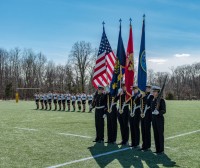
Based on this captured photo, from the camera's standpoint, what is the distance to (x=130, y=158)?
26.7 feet

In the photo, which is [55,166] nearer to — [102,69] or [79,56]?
[102,69]

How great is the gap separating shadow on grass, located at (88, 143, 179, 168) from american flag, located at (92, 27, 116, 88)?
9.20ft

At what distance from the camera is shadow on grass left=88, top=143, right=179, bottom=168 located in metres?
7.48

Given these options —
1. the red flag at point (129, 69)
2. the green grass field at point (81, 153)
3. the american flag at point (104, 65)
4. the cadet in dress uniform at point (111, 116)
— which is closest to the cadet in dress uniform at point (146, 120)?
the green grass field at point (81, 153)

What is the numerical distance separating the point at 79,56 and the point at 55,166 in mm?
65045

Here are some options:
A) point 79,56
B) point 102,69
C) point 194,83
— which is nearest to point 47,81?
point 79,56

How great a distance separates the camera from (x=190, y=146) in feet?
32.2

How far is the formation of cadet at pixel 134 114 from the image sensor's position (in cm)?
884

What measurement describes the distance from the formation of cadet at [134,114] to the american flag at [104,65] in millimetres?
454

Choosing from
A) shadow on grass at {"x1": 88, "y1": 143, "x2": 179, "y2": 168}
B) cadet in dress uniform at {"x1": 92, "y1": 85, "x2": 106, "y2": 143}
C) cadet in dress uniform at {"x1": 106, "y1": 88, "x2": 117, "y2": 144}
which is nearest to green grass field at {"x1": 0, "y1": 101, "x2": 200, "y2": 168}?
shadow on grass at {"x1": 88, "y1": 143, "x2": 179, "y2": 168}

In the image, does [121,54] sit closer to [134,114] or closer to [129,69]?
[129,69]

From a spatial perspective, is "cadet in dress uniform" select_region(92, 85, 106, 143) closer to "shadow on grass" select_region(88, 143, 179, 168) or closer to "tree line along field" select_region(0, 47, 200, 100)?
"shadow on grass" select_region(88, 143, 179, 168)

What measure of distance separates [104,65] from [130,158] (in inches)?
169

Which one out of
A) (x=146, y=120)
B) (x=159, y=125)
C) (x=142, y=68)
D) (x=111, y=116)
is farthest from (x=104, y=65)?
(x=159, y=125)
